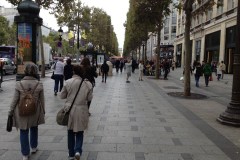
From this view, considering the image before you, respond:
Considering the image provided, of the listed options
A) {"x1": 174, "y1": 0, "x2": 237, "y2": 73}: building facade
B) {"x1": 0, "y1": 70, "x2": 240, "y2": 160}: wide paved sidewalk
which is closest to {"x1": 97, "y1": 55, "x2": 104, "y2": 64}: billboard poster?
{"x1": 174, "y1": 0, "x2": 237, "y2": 73}: building facade

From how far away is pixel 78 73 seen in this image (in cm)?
541

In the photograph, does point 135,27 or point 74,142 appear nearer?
point 74,142

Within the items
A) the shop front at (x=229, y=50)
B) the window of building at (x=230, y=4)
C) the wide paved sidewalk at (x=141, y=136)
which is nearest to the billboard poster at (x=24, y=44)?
the wide paved sidewalk at (x=141, y=136)

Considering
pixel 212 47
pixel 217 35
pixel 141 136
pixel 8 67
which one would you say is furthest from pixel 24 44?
pixel 212 47

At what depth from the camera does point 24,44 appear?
1361 centimetres

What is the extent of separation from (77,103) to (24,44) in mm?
9082

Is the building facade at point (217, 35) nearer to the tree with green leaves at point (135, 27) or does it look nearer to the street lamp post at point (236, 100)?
the tree with green leaves at point (135, 27)

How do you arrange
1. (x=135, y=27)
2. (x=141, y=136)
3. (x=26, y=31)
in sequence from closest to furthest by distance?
(x=141, y=136) → (x=26, y=31) → (x=135, y=27)

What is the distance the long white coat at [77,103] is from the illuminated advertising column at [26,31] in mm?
8138

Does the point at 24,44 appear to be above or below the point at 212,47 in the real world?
below

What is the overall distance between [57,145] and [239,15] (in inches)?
227

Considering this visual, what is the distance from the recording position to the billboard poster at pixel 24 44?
13.3 metres

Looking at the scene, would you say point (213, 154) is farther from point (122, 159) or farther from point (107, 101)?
point (107, 101)

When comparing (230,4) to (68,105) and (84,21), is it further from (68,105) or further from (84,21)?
(68,105)
